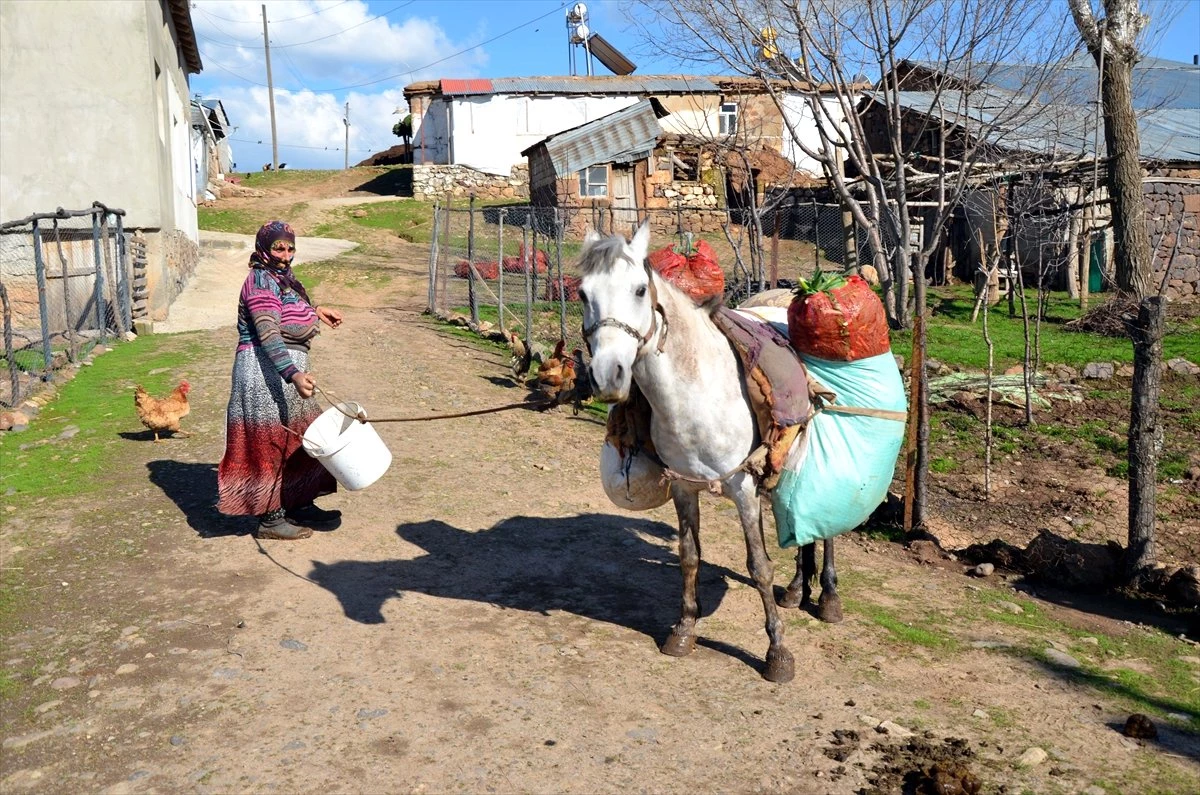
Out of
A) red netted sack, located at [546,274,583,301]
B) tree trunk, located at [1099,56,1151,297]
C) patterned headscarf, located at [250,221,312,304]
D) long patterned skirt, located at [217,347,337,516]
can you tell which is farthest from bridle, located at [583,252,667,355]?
tree trunk, located at [1099,56,1151,297]

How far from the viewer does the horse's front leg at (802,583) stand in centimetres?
588

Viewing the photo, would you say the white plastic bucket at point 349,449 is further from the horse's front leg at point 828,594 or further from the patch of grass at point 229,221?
the patch of grass at point 229,221

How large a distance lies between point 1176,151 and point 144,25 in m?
19.8

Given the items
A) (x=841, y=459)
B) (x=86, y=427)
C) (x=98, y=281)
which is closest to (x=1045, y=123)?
(x=841, y=459)

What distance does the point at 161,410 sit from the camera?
8656mm

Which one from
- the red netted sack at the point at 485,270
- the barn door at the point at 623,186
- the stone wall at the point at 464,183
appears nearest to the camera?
the red netted sack at the point at 485,270

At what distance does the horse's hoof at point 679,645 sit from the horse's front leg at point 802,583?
93cm

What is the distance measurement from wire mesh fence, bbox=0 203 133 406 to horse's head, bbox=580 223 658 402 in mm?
9304

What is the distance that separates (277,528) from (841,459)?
359cm

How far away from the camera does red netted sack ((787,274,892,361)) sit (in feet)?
17.0

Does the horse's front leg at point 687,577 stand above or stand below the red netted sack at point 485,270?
below

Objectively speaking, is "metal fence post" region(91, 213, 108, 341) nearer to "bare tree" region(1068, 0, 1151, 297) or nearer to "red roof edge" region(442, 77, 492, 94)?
"bare tree" region(1068, 0, 1151, 297)

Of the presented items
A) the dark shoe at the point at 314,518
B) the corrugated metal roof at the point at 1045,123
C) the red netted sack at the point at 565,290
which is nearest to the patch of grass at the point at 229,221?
the red netted sack at the point at 565,290

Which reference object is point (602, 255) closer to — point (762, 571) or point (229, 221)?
point (762, 571)
